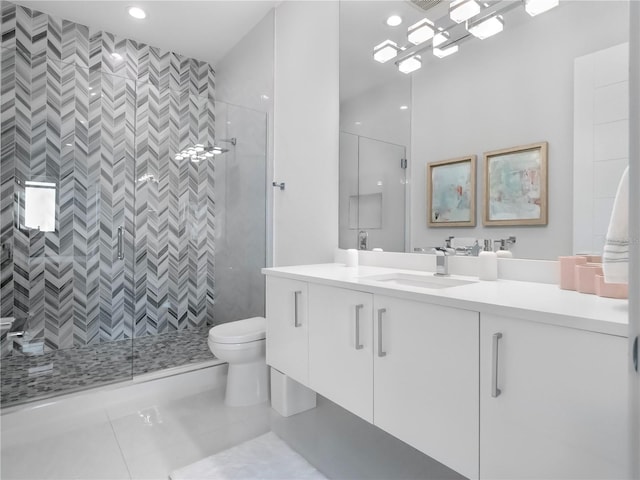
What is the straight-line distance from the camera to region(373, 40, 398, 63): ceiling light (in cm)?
188

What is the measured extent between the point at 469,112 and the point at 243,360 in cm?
176

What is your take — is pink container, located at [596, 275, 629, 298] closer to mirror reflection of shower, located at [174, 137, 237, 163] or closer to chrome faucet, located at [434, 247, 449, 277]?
chrome faucet, located at [434, 247, 449, 277]

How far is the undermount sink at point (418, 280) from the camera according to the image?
1.48 m

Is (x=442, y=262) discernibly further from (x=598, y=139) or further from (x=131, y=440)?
(x=131, y=440)

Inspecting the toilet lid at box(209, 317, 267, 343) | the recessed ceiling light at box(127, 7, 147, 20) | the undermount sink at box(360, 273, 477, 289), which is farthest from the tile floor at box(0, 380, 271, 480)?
the recessed ceiling light at box(127, 7, 147, 20)

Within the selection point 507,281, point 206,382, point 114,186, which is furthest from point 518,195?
point 114,186

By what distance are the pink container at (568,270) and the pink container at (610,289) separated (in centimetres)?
12

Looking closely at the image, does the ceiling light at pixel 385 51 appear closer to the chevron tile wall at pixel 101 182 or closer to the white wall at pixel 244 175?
the white wall at pixel 244 175

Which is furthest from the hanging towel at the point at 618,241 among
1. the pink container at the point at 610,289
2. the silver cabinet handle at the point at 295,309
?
the silver cabinet handle at the point at 295,309

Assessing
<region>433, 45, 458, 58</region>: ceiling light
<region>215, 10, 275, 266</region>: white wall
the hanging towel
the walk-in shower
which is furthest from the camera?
<region>215, 10, 275, 266</region>: white wall

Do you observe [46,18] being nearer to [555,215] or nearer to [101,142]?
[101,142]

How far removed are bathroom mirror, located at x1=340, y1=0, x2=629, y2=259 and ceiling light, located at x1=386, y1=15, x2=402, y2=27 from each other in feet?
0.07

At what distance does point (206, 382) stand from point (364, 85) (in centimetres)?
210

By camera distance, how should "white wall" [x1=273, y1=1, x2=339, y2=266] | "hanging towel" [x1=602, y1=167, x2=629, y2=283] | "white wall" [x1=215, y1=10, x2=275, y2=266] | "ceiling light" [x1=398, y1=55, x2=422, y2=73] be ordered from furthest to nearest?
"white wall" [x1=215, y1=10, x2=275, y2=266]
"white wall" [x1=273, y1=1, x2=339, y2=266]
"ceiling light" [x1=398, y1=55, x2=422, y2=73]
"hanging towel" [x1=602, y1=167, x2=629, y2=283]
